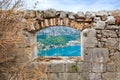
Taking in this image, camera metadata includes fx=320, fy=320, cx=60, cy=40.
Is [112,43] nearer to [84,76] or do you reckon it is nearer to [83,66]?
[83,66]

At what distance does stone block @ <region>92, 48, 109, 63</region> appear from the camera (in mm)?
7798

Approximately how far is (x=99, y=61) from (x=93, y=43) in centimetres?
47

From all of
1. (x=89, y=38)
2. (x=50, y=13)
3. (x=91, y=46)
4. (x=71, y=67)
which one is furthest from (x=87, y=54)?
(x=50, y=13)

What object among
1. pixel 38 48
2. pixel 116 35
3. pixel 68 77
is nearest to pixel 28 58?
pixel 38 48

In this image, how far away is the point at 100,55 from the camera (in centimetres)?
780

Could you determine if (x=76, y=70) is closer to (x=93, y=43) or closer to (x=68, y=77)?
(x=68, y=77)

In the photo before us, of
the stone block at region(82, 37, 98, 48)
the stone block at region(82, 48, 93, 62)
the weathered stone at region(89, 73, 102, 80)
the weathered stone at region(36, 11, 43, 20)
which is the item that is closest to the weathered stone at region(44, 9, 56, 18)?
the weathered stone at region(36, 11, 43, 20)

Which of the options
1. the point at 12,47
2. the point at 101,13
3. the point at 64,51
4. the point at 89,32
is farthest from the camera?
the point at 64,51

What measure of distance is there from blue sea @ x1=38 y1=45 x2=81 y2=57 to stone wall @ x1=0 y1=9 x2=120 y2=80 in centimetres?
53

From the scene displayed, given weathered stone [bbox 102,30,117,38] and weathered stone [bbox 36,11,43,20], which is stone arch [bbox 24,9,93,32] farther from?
weathered stone [bbox 102,30,117,38]

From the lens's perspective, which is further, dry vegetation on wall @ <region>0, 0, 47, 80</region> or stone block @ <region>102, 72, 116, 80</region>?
stone block @ <region>102, 72, 116, 80</region>

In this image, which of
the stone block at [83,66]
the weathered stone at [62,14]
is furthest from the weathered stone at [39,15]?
the stone block at [83,66]

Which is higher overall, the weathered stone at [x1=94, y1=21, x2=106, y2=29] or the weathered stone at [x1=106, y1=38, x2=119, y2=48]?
the weathered stone at [x1=94, y1=21, x2=106, y2=29]

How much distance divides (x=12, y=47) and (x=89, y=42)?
6.77 feet
